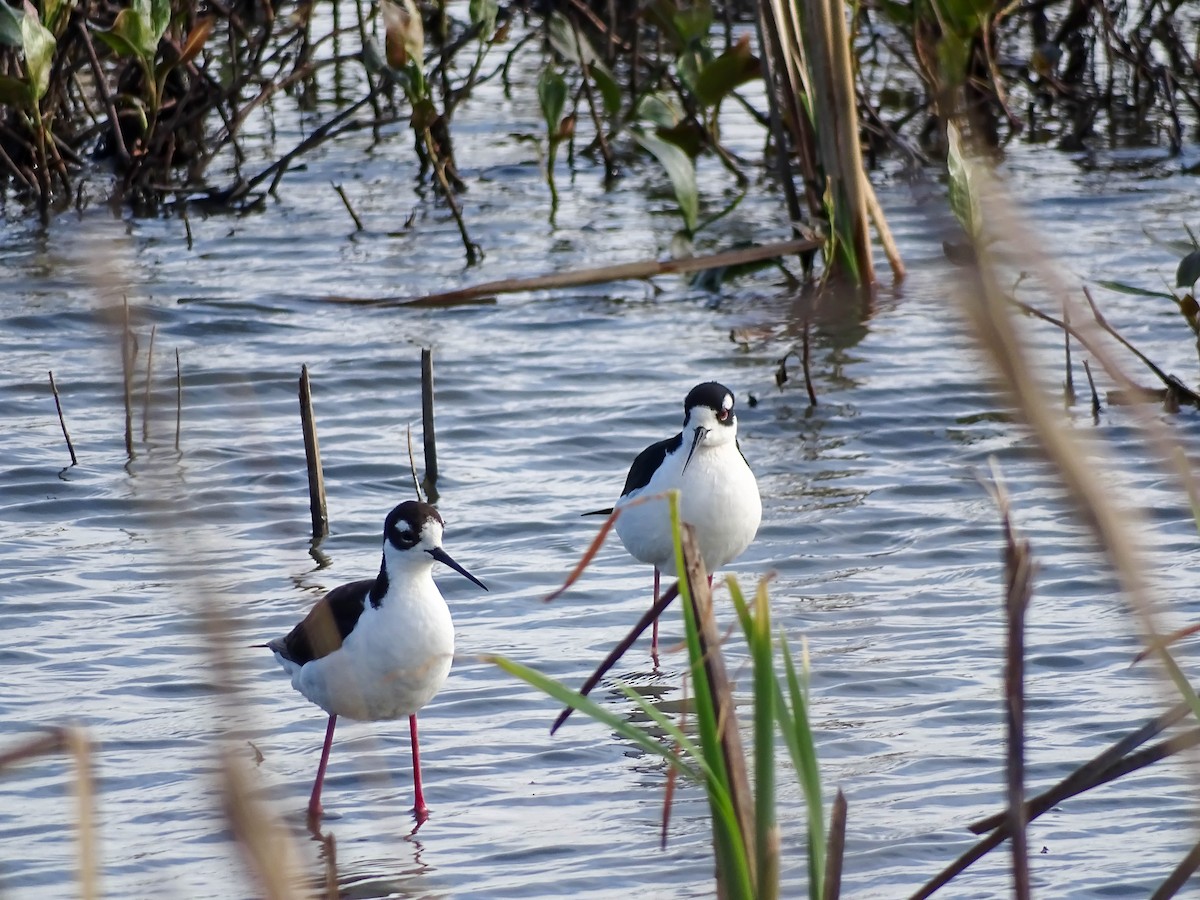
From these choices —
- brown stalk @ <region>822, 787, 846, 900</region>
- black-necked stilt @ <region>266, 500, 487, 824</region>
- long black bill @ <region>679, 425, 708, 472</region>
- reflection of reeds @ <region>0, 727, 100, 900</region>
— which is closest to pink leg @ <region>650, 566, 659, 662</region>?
long black bill @ <region>679, 425, 708, 472</region>

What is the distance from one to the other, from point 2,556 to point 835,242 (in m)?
3.89

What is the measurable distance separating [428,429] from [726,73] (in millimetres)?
3622

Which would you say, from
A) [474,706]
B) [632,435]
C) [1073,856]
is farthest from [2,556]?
[1073,856]

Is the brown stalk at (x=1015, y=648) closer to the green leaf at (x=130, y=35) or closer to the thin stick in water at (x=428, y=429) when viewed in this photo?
the thin stick in water at (x=428, y=429)

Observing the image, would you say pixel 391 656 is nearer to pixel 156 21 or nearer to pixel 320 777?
pixel 320 777

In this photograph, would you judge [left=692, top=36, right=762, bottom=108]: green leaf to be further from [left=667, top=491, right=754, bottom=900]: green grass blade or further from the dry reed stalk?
the dry reed stalk

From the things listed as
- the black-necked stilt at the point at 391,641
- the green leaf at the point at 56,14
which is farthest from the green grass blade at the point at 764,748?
the green leaf at the point at 56,14

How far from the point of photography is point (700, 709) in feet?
6.64

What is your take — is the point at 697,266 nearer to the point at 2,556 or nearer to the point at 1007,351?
the point at 1007,351

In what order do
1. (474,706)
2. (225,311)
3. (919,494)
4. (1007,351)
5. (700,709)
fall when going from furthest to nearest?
(225,311), (919,494), (474,706), (700,709), (1007,351)

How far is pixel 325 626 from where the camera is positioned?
4184 mm

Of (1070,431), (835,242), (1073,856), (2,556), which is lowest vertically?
(1073,856)

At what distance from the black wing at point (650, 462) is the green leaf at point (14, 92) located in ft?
15.2

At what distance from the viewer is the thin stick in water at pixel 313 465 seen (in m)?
5.82
